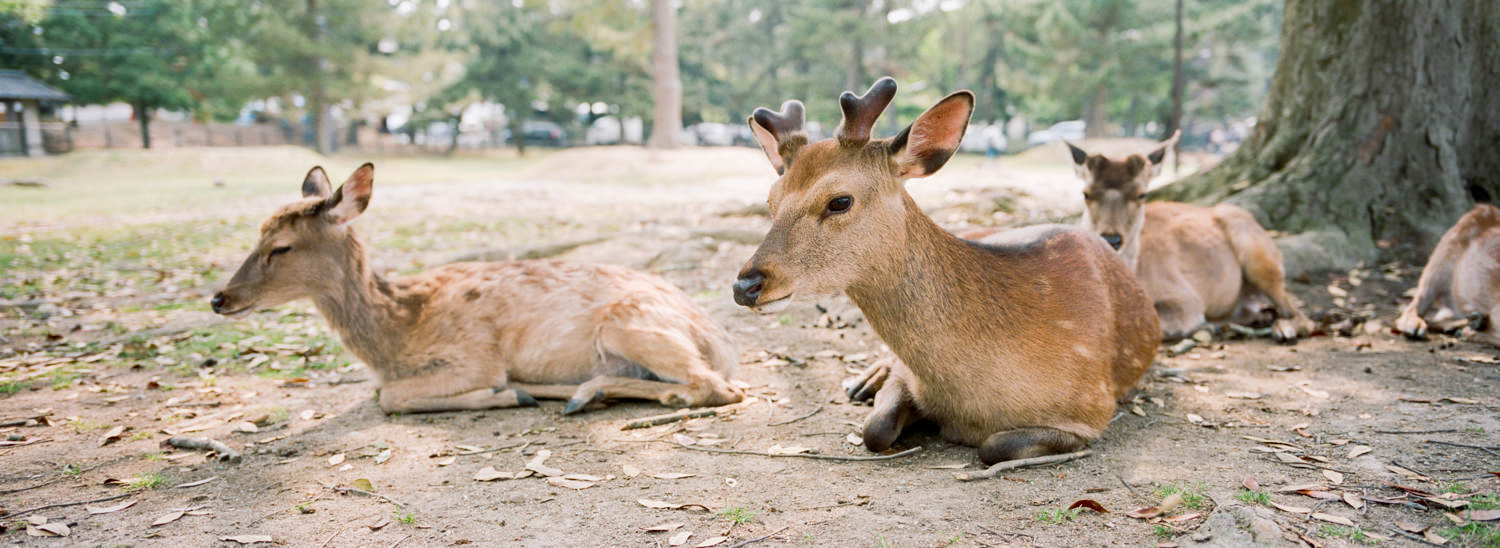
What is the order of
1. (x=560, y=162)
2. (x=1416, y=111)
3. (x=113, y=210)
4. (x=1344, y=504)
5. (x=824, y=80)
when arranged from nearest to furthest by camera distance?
1. (x=1344, y=504)
2. (x=1416, y=111)
3. (x=113, y=210)
4. (x=560, y=162)
5. (x=824, y=80)

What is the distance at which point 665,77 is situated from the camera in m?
29.4

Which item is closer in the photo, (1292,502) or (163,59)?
(1292,502)

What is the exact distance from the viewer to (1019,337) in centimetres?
424

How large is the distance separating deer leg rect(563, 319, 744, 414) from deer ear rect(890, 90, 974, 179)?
1901 mm

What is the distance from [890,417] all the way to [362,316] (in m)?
3.17

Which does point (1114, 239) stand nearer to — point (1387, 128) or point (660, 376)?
point (660, 376)

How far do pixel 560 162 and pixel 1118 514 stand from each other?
1005 inches

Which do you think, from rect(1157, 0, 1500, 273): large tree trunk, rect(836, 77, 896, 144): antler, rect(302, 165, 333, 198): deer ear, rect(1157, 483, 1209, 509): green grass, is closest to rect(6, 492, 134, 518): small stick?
rect(302, 165, 333, 198): deer ear

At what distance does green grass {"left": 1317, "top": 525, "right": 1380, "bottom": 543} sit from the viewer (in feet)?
10.6

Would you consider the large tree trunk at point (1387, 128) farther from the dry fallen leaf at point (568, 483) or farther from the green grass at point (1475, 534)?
the dry fallen leaf at point (568, 483)

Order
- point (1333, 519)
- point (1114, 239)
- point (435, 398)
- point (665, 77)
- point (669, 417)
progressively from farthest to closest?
point (665, 77)
point (1114, 239)
point (435, 398)
point (669, 417)
point (1333, 519)

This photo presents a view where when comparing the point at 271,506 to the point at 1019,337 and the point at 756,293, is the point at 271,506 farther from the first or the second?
the point at 1019,337

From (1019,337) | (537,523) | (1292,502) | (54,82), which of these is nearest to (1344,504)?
(1292,502)

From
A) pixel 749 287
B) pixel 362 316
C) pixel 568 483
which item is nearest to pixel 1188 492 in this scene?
pixel 749 287
